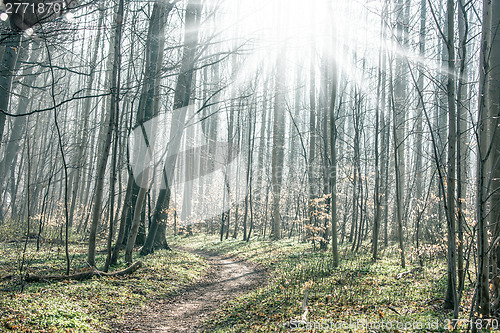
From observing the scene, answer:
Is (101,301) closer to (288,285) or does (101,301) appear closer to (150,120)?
(288,285)

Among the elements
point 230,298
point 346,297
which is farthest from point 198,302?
point 346,297

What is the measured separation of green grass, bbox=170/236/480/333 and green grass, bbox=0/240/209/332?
67.3 inches

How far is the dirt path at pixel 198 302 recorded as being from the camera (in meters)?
5.07

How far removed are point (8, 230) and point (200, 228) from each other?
12727 millimetres

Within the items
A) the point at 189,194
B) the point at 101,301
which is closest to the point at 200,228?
the point at 189,194

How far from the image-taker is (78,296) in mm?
5332

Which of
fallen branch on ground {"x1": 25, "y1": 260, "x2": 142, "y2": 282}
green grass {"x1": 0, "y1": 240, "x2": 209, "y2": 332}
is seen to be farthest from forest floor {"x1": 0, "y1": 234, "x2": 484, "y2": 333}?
fallen branch on ground {"x1": 25, "y1": 260, "x2": 142, "y2": 282}

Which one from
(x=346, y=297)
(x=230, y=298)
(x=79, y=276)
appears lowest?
(x=230, y=298)

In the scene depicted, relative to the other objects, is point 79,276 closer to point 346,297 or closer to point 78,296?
point 78,296

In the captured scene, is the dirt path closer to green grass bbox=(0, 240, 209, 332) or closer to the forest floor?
the forest floor

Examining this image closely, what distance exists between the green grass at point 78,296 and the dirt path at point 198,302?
0.32m

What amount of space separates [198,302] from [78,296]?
2.36 meters

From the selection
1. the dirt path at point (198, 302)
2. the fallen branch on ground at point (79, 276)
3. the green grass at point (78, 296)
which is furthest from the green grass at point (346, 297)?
the fallen branch on ground at point (79, 276)

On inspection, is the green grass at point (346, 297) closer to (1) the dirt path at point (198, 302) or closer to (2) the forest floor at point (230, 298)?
(2) the forest floor at point (230, 298)
